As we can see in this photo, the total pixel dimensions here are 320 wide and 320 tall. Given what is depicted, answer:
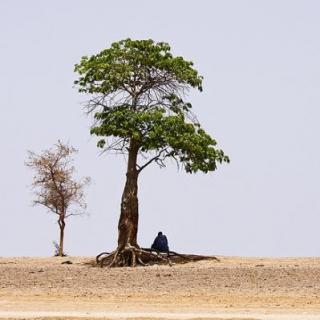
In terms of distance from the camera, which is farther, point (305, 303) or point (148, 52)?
point (148, 52)

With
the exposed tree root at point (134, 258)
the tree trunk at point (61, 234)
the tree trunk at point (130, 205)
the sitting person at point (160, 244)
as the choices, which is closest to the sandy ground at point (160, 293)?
the exposed tree root at point (134, 258)

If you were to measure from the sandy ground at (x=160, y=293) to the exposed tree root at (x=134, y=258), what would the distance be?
167 inches

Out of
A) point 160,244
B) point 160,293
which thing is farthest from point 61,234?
point 160,293

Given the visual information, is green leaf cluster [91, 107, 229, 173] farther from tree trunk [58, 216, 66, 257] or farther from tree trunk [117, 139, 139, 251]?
tree trunk [58, 216, 66, 257]

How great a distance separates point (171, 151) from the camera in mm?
49438

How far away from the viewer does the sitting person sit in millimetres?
52031

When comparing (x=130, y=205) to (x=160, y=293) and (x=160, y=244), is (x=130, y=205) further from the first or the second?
(x=160, y=293)

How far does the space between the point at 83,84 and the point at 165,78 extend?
4590 mm

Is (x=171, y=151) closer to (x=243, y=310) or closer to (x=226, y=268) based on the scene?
(x=226, y=268)

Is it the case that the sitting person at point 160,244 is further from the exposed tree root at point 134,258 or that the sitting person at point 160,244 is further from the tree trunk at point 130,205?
the tree trunk at point 130,205

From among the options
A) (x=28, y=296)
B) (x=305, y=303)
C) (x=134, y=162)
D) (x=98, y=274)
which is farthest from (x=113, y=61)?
(x=305, y=303)

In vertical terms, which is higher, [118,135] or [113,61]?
[113,61]

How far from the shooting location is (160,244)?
171 feet

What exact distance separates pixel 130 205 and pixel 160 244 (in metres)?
3.73
